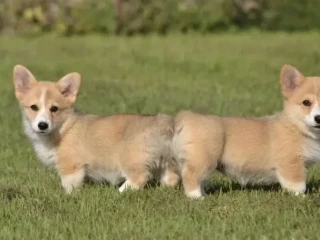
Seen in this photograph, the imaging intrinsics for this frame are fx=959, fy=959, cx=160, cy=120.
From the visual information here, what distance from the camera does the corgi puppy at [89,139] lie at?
25.4 ft

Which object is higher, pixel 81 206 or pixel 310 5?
pixel 81 206

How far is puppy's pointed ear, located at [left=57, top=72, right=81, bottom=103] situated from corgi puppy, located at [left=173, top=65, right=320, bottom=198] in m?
1.10

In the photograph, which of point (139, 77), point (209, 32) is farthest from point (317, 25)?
point (139, 77)

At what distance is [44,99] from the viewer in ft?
26.7

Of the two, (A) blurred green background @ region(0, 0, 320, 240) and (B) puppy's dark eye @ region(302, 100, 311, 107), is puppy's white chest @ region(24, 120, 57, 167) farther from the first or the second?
(B) puppy's dark eye @ region(302, 100, 311, 107)

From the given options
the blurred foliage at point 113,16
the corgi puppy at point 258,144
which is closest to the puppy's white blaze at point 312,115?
the corgi puppy at point 258,144

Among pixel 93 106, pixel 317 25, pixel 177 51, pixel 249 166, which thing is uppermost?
pixel 249 166

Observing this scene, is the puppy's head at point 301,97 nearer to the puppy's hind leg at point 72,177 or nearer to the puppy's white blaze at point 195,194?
the puppy's white blaze at point 195,194

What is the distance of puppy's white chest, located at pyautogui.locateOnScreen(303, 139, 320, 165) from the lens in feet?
25.4

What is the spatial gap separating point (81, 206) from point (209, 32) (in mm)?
17724

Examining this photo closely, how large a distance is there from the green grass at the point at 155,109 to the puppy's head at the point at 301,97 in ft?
1.95

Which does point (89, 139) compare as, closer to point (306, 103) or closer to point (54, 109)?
point (54, 109)

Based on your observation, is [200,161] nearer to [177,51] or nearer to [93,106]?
[93,106]

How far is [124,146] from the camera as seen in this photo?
7.83 m
